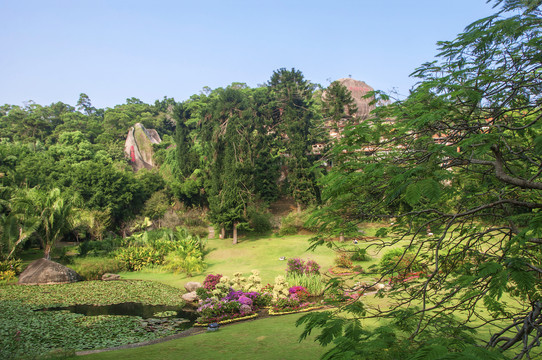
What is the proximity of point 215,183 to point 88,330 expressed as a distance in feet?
44.7

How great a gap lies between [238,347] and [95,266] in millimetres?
11459

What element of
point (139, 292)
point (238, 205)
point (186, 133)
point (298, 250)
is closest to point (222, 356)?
point (139, 292)

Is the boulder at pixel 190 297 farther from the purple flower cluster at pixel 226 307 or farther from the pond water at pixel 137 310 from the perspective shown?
the purple flower cluster at pixel 226 307

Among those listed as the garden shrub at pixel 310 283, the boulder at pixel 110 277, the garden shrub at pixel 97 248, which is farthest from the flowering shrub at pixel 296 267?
the garden shrub at pixel 97 248

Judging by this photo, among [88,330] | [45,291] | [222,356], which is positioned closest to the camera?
[222,356]

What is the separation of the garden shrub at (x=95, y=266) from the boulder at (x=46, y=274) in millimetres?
731

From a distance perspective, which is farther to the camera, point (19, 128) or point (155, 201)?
point (19, 128)

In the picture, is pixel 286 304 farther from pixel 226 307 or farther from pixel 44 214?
pixel 44 214

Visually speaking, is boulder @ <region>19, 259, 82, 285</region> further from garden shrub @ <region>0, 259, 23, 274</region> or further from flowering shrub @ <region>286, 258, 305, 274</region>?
flowering shrub @ <region>286, 258, 305, 274</region>

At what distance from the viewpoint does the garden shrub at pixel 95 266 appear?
14844 millimetres

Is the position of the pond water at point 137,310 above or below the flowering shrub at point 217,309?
below

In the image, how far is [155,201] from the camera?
25.1 metres

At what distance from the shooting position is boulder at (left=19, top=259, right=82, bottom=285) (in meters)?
13.4

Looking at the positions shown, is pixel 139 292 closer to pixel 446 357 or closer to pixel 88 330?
pixel 88 330
